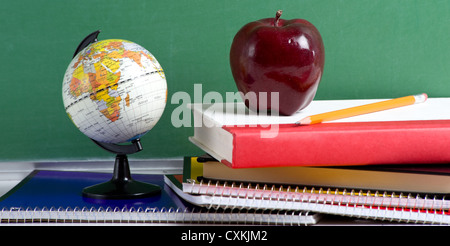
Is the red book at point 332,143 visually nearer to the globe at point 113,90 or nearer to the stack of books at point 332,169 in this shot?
the stack of books at point 332,169

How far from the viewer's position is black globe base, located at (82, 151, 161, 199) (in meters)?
0.83

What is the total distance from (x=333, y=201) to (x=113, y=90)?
0.35m

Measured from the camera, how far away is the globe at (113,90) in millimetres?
784

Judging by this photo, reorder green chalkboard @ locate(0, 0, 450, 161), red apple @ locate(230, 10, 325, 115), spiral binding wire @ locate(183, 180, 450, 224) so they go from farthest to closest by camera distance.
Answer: green chalkboard @ locate(0, 0, 450, 161) < red apple @ locate(230, 10, 325, 115) < spiral binding wire @ locate(183, 180, 450, 224)

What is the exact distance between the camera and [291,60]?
2.69 feet

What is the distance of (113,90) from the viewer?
78 cm

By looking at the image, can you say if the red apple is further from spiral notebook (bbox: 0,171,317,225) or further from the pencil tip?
spiral notebook (bbox: 0,171,317,225)

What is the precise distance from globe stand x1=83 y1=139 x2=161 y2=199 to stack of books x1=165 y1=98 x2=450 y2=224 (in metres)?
0.08

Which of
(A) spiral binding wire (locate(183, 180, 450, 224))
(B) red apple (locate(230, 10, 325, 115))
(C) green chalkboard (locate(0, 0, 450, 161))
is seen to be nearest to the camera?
(A) spiral binding wire (locate(183, 180, 450, 224))

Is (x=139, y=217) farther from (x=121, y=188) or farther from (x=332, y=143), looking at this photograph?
(x=332, y=143)

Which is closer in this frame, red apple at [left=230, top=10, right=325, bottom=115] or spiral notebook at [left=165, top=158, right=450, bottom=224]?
spiral notebook at [left=165, top=158, right=450, bottom=224]

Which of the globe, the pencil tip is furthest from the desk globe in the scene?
the pencil tip

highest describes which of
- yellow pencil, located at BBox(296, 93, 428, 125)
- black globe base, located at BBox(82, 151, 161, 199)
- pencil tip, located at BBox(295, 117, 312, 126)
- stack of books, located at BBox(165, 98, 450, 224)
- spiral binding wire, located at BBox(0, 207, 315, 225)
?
yellow pencil, located at BBox(296, 93, 428, 125)
